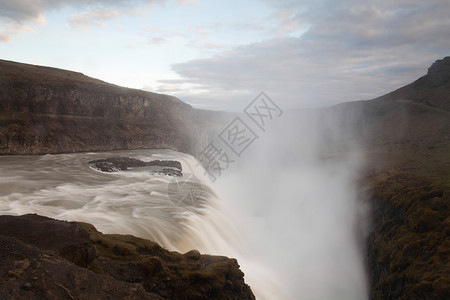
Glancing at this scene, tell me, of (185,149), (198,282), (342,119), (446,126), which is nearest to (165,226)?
(198,282)

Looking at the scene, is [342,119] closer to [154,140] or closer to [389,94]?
[389,94]

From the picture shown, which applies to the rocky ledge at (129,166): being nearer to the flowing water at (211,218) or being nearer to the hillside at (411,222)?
the flowing water at (211,218)

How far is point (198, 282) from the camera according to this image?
329 inches

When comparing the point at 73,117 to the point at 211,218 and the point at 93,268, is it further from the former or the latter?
the point at 93,268

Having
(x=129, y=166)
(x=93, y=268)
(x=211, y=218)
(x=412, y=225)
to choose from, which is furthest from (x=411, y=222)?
(x=129, y=166)

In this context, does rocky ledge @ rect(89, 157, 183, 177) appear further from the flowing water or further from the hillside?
the hillside

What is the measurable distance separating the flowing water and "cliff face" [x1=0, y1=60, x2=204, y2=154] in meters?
4.82

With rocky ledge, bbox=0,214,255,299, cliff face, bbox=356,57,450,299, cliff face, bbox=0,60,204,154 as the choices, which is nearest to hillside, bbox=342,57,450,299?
cliff face, bbox=356,57,450,299

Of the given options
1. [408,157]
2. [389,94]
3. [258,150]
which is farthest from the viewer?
[389,94]

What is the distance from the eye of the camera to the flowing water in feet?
50.0

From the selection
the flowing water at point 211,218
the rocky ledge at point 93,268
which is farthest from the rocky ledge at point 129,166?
the rocky ledge at point 93,268

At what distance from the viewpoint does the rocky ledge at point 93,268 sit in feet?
16.2

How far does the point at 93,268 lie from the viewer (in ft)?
21.9

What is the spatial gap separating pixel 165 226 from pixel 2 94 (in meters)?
36.7
